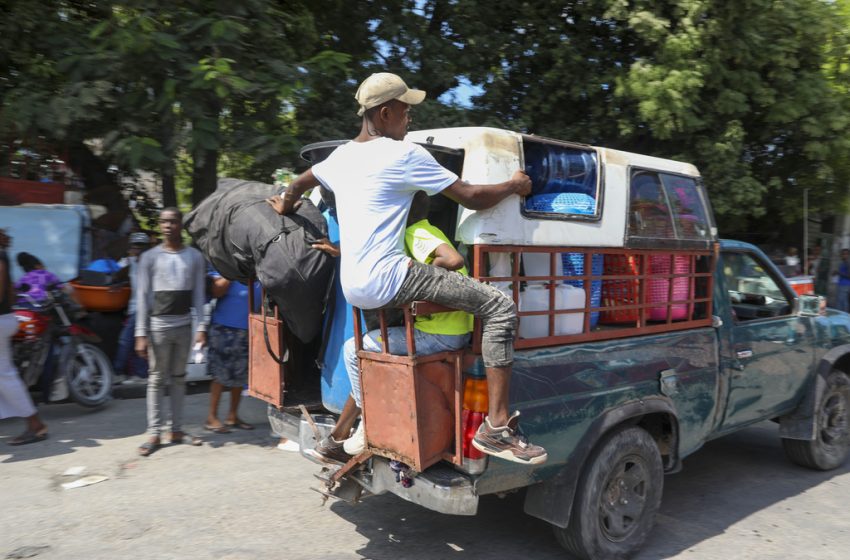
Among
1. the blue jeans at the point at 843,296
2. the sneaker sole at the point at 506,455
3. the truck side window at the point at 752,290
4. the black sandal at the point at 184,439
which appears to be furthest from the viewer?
the blue jeans at the point at 843,296

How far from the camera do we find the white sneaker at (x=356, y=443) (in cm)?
337

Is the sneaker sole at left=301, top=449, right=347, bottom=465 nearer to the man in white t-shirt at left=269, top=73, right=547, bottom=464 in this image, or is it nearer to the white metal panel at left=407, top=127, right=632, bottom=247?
the man in white t-shirt at left=269, top=73, right=547, bottom=464

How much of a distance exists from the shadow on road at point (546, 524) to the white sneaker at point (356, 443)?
0.74 metres

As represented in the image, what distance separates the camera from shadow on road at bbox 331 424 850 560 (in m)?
3.90

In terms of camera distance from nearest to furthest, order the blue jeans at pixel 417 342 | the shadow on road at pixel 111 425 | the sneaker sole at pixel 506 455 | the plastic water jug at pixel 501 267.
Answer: the sneaker sole at pixel 506 455
the blue jeans at pixel 417 342
the plastic water jug at pixel 501 267
the shadow on road at pixel 111 425

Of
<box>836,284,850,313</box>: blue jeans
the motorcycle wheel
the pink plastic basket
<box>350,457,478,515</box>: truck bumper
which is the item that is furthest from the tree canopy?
<box>350,457,478,515</box>: truck bumper

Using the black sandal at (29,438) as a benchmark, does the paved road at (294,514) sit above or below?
below

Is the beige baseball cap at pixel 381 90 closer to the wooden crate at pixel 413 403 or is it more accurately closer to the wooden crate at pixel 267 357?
the wooden crate at pixel 413 403

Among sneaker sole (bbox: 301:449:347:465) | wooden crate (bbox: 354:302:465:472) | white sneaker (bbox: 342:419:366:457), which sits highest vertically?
wooden crate (bbox: 354:302:465:472)

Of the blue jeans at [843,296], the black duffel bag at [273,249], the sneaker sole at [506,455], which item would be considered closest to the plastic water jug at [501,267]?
the sneaker sole at [506,455]

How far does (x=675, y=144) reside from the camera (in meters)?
10.5

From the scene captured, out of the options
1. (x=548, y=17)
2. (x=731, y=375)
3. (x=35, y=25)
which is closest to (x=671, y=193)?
(x=731, y=375)

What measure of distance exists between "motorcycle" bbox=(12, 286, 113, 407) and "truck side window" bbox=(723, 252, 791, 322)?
5658 millimetres

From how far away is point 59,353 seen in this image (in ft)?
21.4
